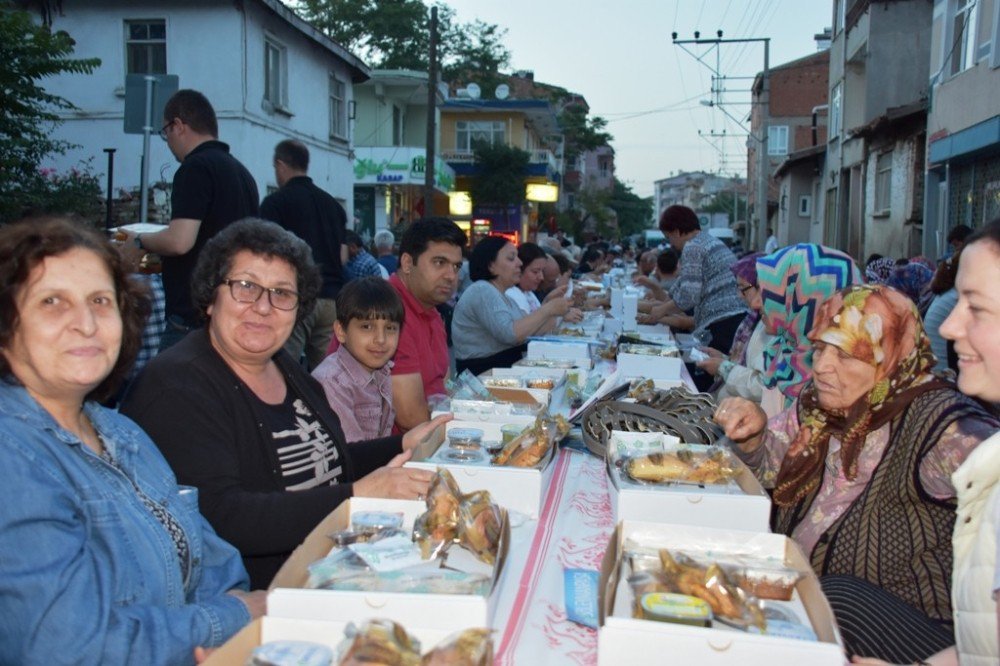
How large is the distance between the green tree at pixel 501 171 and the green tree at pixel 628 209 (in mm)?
42780

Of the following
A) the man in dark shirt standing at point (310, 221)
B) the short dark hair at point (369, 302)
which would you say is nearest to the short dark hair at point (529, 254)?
the man in dark shirt standing at point (310, 221)

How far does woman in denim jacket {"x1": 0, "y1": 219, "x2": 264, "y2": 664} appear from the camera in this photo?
1476 mm

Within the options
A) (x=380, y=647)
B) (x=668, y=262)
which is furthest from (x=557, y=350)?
(x=668, y=262)

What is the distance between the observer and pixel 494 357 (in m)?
5.81

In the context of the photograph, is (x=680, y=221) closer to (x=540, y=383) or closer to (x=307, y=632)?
(x=540, y=383)

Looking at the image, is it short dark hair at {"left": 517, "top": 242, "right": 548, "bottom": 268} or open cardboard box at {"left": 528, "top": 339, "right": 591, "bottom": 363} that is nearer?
open cardboard box at {"left": 528, "top": 339, "right": 591, "bottom": 363}

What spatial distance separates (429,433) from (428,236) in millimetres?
1728

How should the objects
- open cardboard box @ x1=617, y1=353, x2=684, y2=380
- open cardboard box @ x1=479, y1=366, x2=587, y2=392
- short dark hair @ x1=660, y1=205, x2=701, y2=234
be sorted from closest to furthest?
open cardboard box @ x1=479, y1=366, x2=587, y2=392
open cardboard box @ x1=617, y1=353, x2=684, y2=380
short dark hair @ x1=660, y1=205, x2=701, y2=234

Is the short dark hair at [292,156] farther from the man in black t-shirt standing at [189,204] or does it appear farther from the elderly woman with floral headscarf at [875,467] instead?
the elderly woman with floral headscarf at [875,467]

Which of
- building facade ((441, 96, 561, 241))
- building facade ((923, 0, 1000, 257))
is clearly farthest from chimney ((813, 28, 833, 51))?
building facade ((923, 0, 1000, 257))

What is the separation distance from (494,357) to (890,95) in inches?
725

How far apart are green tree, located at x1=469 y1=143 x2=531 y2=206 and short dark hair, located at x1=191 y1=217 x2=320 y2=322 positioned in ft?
104

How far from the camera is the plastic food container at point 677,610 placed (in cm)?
141

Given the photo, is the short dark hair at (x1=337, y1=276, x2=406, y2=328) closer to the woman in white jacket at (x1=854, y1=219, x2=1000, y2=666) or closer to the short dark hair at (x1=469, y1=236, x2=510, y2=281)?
the woman in white jacket at (x1=854, y1=219, x2=1000, y2=666)
